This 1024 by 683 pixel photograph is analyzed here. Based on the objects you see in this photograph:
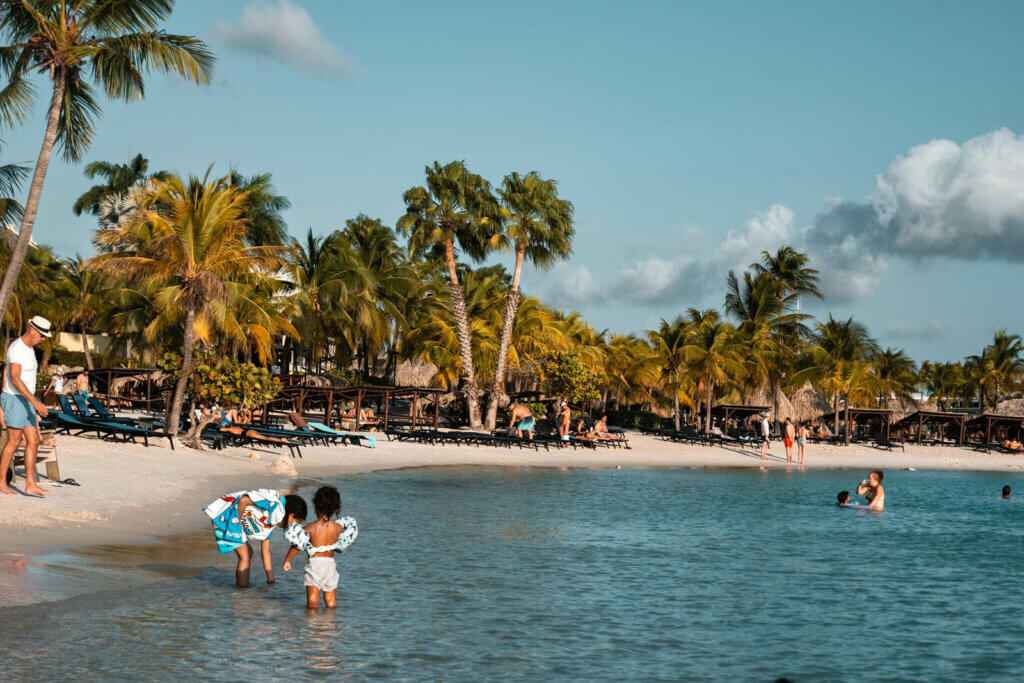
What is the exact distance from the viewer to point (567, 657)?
26.7 feet

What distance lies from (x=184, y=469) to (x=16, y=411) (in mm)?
8262

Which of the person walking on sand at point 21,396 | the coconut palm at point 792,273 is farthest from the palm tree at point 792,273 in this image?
the person walking on sand at point 21,396

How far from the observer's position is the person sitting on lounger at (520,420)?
114 ft

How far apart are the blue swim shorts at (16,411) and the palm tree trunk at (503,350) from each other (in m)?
28.7

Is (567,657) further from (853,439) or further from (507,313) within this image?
(853,439)

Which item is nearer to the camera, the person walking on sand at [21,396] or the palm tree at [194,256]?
the person walking on sand at [21,396]

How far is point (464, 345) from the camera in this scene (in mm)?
39656

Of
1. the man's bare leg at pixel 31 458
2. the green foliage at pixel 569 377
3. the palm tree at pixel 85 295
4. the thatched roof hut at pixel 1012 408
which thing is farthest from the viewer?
the thatched roof hut at pixel 1012 408

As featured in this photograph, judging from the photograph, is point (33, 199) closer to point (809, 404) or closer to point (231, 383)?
point (231, 383)

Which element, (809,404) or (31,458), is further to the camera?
(809,404)

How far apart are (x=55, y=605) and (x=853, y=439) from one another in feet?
151

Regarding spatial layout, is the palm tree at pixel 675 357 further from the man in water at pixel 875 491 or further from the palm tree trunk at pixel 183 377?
→ the palm tree trunk at pixel 183 377

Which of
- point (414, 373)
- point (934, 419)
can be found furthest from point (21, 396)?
point (934, 419)

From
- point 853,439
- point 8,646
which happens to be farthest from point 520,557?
point 853,439
